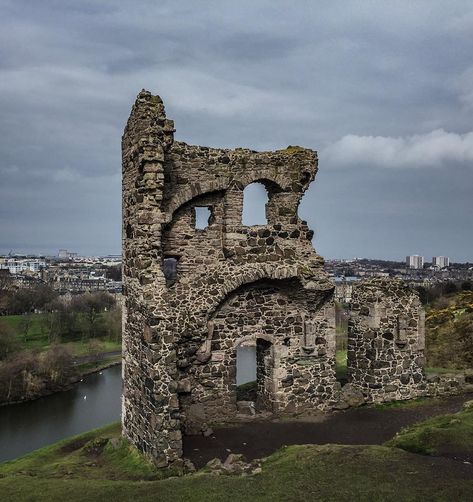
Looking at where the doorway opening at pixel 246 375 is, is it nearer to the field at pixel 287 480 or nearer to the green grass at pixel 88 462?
the green grass at pixel 88 462

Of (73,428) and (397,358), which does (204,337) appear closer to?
(397,358)

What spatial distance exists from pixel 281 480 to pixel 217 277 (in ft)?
19.2

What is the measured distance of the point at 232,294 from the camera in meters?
14.9

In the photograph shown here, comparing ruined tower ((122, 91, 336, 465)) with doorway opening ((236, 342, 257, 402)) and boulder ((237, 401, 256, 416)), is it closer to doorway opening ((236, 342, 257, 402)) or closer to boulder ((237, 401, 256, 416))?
boulder ((237, 401, 256, 416))

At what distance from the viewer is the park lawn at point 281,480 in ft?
29.9

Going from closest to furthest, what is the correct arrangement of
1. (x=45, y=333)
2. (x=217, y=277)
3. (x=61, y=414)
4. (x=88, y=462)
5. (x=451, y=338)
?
(x=88, y=462), (x=217, y=277), (x=451, y=338), (x=61, y=414), (x=45, y=333)

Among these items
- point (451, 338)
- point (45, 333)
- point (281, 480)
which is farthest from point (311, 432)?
point (45, 333)

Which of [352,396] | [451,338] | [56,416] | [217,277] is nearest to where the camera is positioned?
[217,277]

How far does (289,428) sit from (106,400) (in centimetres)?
3333

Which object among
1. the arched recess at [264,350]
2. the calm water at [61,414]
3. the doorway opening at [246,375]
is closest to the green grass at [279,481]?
the arched recess at [264,350]

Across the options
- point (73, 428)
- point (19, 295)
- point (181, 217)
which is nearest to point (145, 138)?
point (181, 217)

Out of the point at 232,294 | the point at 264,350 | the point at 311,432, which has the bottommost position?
the point at 311,432

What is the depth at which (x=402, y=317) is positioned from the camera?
16312mm

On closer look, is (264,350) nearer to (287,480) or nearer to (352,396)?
(352,396)
